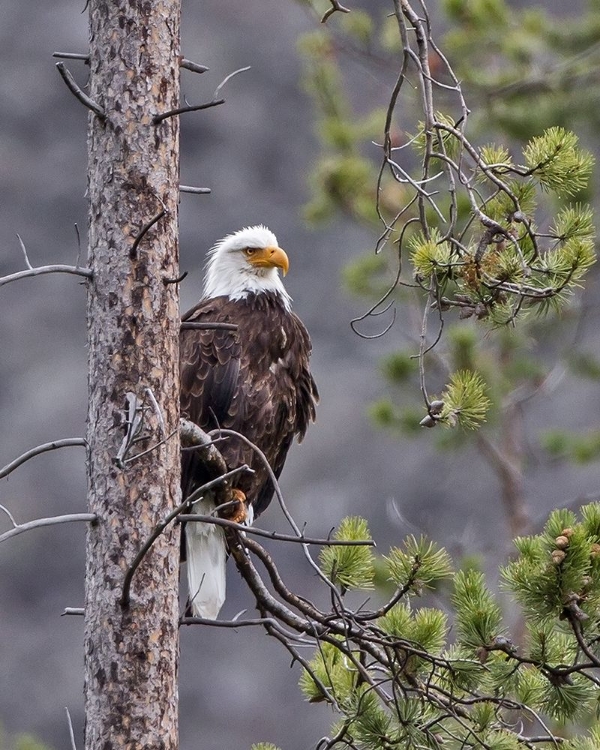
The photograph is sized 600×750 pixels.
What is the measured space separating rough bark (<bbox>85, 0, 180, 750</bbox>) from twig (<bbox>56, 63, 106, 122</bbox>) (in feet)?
0.10

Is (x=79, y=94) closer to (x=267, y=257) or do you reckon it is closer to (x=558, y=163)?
(x=558, y=163)

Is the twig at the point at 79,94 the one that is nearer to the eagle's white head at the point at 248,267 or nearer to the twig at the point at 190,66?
the twig at the point at 190,66

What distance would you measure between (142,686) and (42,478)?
19.4 m

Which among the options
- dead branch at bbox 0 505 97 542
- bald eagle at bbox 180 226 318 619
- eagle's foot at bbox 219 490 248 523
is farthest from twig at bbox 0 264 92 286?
eagle's foot at bbox 219 490 248 523

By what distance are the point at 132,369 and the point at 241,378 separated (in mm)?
1839

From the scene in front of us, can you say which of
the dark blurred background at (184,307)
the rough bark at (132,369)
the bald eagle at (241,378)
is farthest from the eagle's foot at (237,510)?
the dark blurred background at (184,307)

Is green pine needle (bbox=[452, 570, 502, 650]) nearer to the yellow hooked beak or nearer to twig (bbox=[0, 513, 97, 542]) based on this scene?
twig (bbox=[0, 513, 97, 542])

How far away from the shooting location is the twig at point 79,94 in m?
3.18

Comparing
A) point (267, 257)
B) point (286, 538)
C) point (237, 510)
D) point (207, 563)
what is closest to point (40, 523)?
point (286, 538)

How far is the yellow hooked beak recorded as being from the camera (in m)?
5.50

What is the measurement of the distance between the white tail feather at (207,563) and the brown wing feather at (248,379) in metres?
0.26

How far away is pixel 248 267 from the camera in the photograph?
18.4 feet

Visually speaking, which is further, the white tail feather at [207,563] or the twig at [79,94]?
the white tail feather at [207,563]

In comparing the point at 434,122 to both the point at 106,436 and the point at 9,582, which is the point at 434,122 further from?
the point at 9,582
